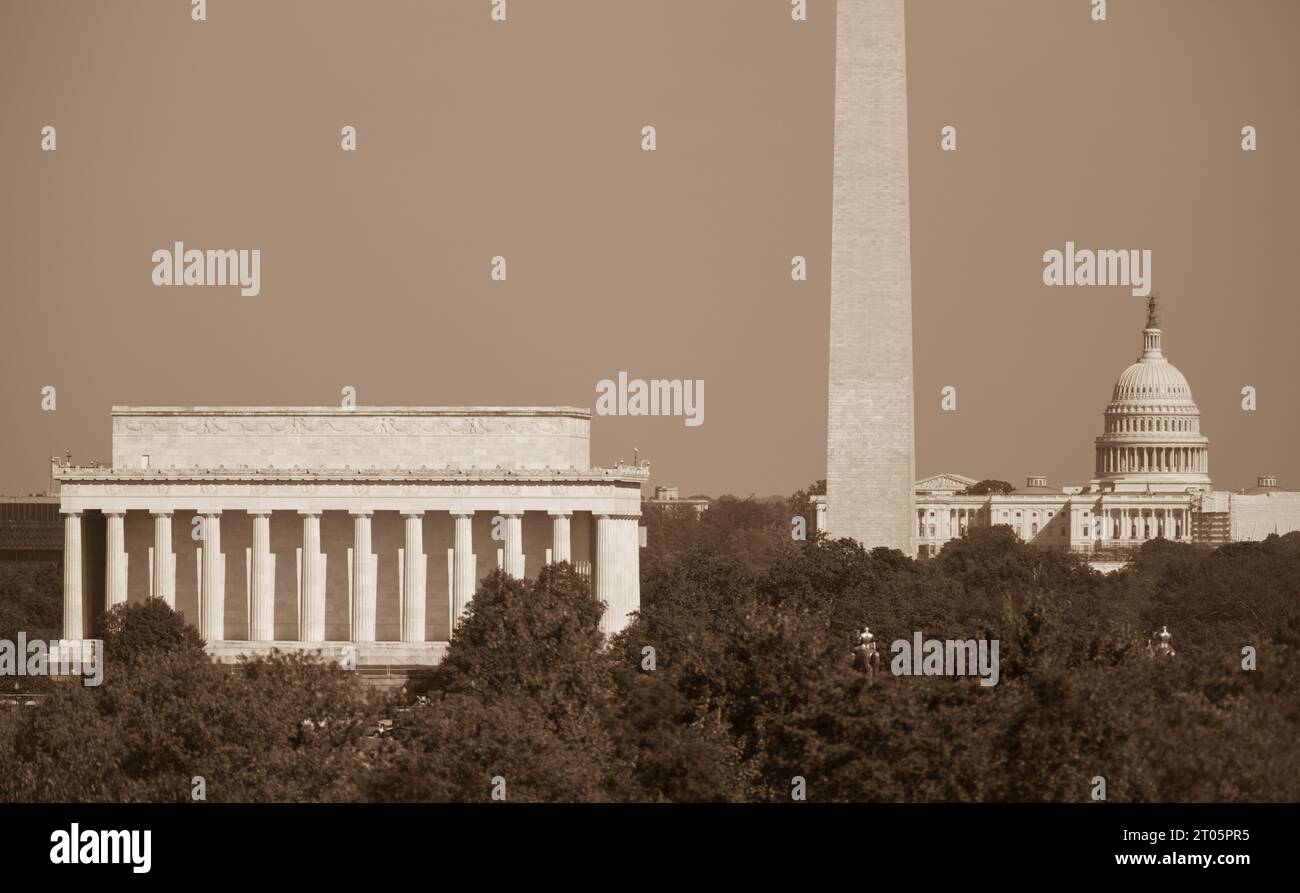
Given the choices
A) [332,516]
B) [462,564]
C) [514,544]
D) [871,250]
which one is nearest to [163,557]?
[332,516]

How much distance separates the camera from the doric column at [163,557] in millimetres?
138000

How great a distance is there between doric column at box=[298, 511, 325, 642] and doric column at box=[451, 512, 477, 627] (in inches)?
237

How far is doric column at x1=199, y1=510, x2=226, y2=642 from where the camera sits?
137m

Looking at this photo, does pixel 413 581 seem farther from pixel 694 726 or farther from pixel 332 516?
pixel 694 726

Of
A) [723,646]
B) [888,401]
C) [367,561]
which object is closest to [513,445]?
[367,561]

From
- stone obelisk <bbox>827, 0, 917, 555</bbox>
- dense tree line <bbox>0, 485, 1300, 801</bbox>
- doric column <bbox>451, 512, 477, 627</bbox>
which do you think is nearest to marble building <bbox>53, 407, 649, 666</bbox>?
doric column <bbox>451, 512, 477, 627</bbox>

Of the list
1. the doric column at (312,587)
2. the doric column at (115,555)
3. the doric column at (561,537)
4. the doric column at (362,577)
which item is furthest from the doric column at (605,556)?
the doric column at (115,555)

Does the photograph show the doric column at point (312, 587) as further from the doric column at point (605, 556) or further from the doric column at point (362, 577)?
the doric column at point (605, 556)

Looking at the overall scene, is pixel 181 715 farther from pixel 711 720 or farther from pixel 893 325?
pixel 893 325

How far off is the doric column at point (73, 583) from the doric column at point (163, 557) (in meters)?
3.34

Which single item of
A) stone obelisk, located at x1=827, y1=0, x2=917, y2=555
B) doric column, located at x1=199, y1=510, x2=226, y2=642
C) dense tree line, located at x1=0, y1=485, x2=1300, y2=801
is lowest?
dense tree line, located at x1=0, y1=485, x2=1300, y2=801

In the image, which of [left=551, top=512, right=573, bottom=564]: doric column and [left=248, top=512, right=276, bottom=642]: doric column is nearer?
[left=551, top=512, right=573, bottom=564]: doric column

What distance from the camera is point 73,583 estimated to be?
452 feet

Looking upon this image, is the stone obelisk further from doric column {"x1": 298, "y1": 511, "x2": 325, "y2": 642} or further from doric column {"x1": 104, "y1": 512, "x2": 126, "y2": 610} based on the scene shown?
doric column {"x1": 104, "y1": 512, "x2": 126, "y2": 610}
